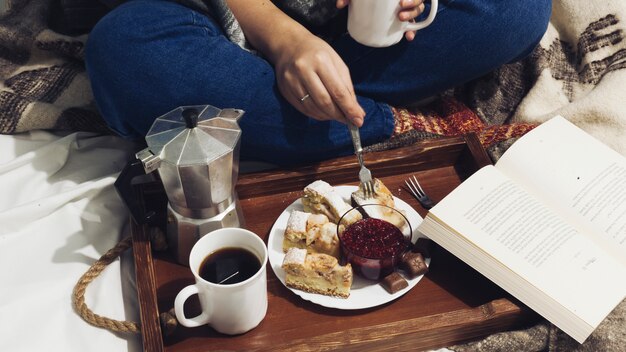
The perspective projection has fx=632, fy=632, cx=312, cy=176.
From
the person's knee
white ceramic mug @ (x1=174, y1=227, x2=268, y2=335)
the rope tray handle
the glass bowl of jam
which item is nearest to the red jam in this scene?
the glass bowl of jam

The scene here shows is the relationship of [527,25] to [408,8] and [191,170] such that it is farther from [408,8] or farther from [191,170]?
[191,170]

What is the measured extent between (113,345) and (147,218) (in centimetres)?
18

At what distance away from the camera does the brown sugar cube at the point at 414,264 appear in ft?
2.80

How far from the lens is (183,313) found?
783mm

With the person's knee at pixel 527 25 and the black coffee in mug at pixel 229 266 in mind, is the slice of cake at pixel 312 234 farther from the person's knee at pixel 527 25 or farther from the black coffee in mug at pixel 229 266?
the person's knee at pixel 527 25

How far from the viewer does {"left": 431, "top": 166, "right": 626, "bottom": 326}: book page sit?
2.63 feet

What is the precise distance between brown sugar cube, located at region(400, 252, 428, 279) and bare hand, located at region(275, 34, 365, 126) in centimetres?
21

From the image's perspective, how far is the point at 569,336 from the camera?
0.83 m

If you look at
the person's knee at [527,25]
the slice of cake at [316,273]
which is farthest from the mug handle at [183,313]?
the person's knee at [527,25]

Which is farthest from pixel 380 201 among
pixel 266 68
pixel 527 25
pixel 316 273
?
pixel 527 25

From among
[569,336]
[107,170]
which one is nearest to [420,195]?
[569,336]

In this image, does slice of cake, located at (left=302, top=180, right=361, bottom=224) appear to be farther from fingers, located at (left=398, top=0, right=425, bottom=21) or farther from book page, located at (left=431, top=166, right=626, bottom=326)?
fingers, located at (left=398, top=0, right=425, bottom=21)

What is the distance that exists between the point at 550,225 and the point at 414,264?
0.64ft

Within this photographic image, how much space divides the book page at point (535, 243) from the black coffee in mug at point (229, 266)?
26 centimetres
